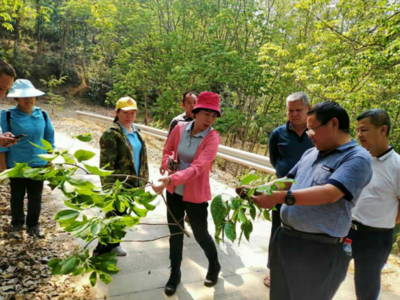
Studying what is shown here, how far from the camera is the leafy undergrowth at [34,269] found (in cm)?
263

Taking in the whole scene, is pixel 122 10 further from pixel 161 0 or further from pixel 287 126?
pixel 287 126

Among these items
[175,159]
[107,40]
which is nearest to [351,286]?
[175,159]

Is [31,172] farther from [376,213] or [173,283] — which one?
[376,213]

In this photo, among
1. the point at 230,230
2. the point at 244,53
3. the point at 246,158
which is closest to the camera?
the point at 230,230

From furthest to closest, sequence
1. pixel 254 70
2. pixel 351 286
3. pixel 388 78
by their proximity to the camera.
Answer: pixel 254 70, pixel 388 78, pixel 351 286

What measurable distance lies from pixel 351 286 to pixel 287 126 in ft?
6.15

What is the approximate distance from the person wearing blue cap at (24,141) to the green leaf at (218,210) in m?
2.37

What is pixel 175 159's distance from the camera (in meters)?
2.84

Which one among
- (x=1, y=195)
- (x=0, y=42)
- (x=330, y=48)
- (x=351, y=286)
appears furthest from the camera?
(x=0, y=42)

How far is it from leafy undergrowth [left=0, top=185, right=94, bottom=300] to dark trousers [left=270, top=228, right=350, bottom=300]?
6.15 ft

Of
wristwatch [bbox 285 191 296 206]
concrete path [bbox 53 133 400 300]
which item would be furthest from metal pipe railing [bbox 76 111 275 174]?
wristwatch [bbox 285 191 296 206]

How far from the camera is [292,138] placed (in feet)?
9.18

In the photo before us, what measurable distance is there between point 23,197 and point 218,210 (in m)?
2.93

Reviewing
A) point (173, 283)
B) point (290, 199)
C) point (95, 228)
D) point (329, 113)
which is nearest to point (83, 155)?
point (95, 228)
